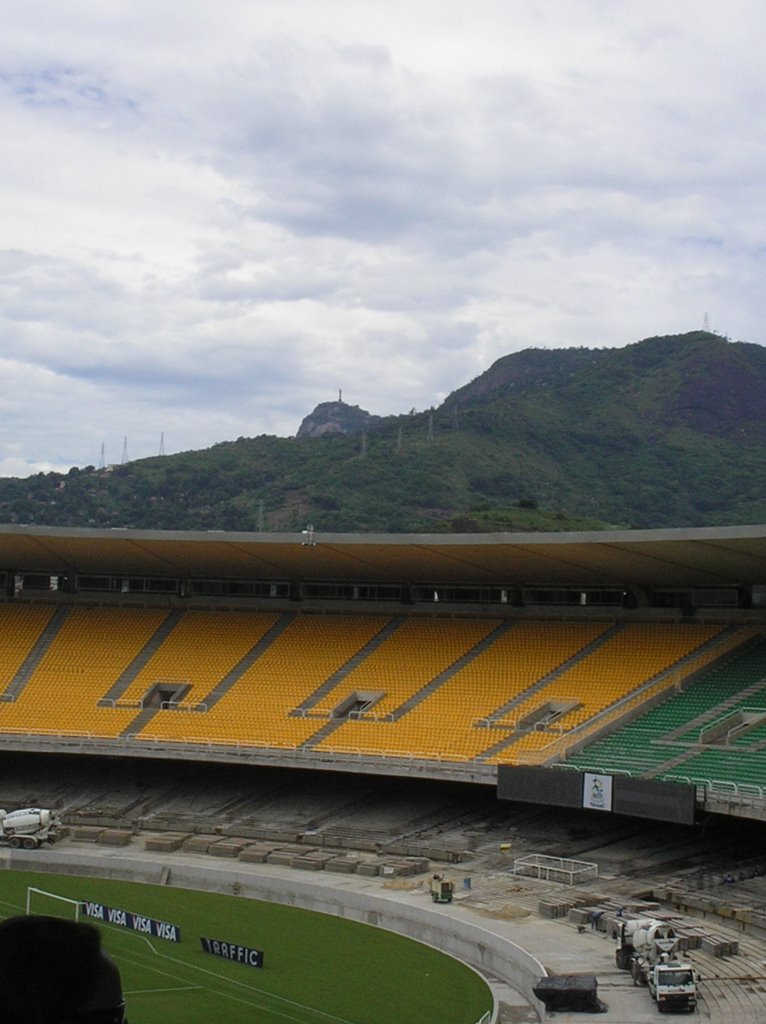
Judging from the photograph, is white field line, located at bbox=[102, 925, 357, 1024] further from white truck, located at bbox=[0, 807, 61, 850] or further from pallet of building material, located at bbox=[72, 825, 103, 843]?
pallet of building material, located at bbox=[72, 825, 103, 843]

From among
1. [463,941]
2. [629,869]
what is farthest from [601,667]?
[463,941]

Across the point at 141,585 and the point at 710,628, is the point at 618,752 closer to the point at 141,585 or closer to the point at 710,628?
the point at 710,628

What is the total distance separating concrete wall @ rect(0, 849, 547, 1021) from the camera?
85.6 ft

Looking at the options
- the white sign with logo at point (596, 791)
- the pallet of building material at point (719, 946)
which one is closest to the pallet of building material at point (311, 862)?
the white sign with logo at point (596, 791)

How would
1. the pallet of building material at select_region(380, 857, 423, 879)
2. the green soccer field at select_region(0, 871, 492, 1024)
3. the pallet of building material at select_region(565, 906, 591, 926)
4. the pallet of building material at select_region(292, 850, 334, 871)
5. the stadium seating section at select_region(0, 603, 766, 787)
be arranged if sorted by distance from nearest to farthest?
the green soccer field at select_region(0, 871, 492, 1024) < the pallet of building material at select_region(565, 906, 591, 926) < the pallet of building material at select_region(380, 857, 423, 879) < the pallet of building material at select_region(292, 850, 334, 871) < the stadium seating section at select_region(0, 603, 766, 787)

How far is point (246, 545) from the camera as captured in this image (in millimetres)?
42312

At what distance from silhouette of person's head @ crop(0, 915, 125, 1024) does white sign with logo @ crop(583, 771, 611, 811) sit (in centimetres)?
3107

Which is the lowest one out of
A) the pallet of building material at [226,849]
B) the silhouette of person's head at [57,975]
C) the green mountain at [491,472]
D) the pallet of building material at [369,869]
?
the pallet of building material at [226,849]

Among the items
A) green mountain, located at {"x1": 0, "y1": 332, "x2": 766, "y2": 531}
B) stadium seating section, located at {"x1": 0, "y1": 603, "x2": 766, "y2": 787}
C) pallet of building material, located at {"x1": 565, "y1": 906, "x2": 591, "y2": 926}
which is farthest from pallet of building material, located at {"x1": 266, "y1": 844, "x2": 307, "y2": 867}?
green mountain, located at {"x1": 0, "y1": 332, "x2": 766, "y2": 531}

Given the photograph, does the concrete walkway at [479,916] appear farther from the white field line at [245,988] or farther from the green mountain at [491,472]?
the green mountain at [491,472]

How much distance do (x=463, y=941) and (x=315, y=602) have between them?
71.7 feet

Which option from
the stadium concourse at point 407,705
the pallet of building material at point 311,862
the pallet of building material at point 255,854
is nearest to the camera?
the stadium concourse at point 407,705

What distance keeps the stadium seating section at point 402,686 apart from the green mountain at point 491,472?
51.7 meters

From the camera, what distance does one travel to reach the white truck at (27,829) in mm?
36375
